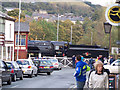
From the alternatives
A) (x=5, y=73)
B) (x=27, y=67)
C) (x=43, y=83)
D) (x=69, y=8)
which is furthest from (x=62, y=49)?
(x=69, y=8)

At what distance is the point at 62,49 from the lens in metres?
71.6

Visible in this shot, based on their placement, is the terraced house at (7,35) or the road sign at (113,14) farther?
the terraced house at (7,35)

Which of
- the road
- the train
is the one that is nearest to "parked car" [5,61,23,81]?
the road

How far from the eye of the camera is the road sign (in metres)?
15.0

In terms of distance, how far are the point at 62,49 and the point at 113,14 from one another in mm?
56500

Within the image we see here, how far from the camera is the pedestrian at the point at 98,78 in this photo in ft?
41.1

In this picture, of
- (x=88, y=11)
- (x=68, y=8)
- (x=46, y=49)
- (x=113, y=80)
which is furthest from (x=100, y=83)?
(x=68, y=8)

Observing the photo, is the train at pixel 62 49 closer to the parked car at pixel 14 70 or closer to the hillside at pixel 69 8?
the parked car at pixel 14 70

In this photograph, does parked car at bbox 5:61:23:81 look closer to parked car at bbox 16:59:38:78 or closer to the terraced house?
parked car at bbox 16:59:38:78

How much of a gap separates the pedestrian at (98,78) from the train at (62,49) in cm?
5580

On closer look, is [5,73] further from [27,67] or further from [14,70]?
[27,67]

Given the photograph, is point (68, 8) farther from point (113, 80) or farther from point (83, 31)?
point (113, 80)

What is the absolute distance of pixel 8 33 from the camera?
2312 inches

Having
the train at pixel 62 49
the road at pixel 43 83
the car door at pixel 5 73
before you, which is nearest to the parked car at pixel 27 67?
the road at pixel 43 83
